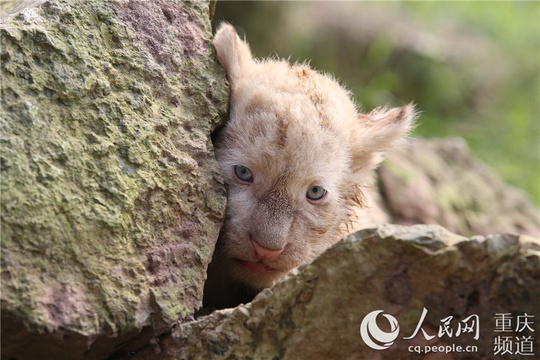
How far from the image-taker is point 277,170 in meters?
3.40

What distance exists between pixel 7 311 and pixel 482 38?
34.9 ft

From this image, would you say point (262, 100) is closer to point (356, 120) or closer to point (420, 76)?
point (356, 120)

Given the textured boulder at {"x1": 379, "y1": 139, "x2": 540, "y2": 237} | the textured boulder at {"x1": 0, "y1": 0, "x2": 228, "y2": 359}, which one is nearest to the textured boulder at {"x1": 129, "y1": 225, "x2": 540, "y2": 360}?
the textured boulder at {"x1": 0, "y1": 0, "x2": 228, "y2": 359}

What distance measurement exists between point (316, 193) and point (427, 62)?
693 centimetres

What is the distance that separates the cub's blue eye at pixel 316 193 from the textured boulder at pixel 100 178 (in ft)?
1.97

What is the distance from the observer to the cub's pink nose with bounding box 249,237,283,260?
327 cm

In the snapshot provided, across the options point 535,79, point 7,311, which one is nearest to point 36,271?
point 7,311

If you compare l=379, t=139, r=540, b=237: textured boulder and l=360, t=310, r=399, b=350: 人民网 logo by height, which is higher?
l=379, t=139, r=540, b=237: textured boulder

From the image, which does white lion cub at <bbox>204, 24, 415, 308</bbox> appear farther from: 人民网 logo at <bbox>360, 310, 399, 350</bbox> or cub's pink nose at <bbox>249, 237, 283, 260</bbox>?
人民网 logo at <bbox>360, 310, 399, 350</bbox>

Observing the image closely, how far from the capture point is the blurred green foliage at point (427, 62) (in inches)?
361

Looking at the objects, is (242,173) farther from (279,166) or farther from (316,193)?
(316,193)

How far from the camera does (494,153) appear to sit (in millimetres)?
9633

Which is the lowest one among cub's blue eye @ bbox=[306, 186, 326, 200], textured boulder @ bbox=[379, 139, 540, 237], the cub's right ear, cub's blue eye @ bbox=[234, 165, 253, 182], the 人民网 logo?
the 人民网 logo

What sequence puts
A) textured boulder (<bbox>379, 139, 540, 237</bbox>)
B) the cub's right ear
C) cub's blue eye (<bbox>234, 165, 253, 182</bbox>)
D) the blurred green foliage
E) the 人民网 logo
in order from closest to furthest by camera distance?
the 人民网 logo → cub's blue eye (<bbox>234, 165, 253, 182</bbox>) → the cub's right ear → textured boulder (<bbox>379, 139, 540, 237</bbox>) → the blurred green foliage
